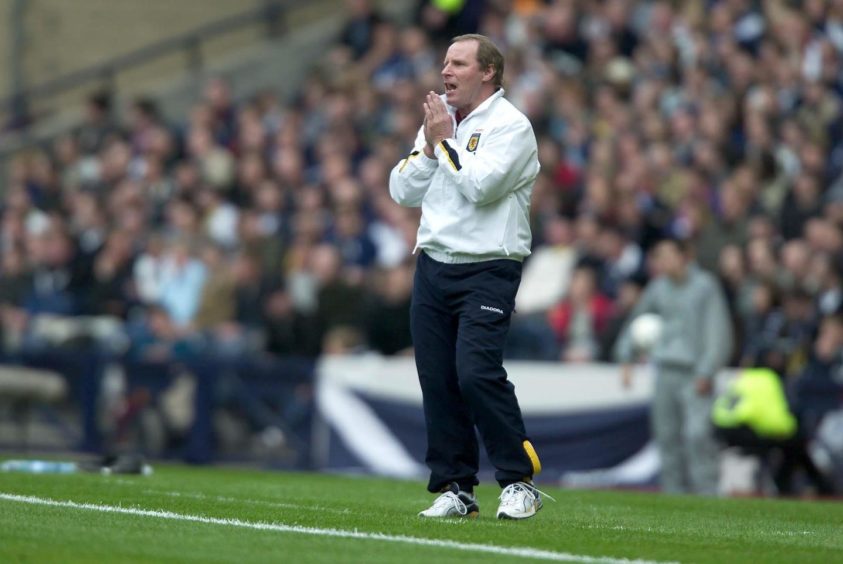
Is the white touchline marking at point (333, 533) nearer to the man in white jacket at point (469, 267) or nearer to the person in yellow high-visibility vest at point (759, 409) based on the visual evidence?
the man in white jacket at point (469, 267)

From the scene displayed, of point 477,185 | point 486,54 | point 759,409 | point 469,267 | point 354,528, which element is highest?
point 486,54

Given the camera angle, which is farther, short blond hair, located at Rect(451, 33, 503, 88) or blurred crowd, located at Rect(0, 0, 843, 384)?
blurred crowd, located at Rect(0, 0, 843, 384)

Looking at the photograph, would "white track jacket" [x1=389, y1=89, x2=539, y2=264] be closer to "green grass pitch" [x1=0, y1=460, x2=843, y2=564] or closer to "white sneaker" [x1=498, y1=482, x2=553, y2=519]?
"white sneaker" [x1=498, y1=482, x2=553, y2=519]

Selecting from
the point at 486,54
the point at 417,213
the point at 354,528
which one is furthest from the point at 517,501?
the point at 417,213

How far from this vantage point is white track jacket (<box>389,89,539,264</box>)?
8.13 m

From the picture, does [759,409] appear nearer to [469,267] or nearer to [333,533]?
[469,267]

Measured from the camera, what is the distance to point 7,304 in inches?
795

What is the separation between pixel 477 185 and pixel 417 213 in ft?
37.0

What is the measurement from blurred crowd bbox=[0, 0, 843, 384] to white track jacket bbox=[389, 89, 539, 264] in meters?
7.21

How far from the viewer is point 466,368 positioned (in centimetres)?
808

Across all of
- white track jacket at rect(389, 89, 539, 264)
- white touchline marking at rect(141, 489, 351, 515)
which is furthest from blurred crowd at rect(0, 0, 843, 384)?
white track jacket at rect(389, 89, 539, 264)

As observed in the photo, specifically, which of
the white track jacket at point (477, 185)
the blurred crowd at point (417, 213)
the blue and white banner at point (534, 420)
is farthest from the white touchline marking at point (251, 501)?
the blurred crowd at point (417, 213)

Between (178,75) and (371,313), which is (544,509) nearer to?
(371,313)

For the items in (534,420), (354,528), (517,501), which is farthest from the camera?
(534,420)
